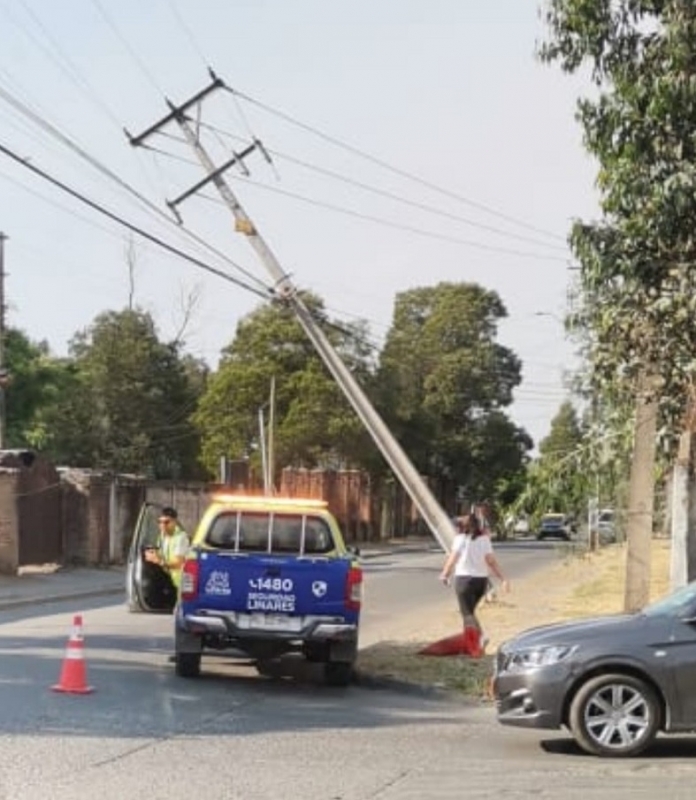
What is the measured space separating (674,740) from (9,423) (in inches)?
1837

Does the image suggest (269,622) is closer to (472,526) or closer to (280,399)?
(472,526)

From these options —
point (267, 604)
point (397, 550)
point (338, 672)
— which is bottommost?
point (338, 672)

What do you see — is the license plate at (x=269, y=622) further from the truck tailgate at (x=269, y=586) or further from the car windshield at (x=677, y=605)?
the car windshield at (x=677, y=605)

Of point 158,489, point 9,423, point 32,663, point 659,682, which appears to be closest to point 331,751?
point 659,682

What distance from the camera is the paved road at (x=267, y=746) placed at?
9.22 m

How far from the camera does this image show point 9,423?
55.6m

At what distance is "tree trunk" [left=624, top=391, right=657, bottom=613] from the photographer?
52.9ft

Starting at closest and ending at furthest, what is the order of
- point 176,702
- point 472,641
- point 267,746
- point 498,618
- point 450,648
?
point 267,746
point 176,702
point 472,641
point 450,648
point 498,618

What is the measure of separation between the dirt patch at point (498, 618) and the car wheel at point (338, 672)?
1.09 feet

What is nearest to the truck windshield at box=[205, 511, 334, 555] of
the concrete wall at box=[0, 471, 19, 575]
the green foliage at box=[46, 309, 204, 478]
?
the concrete wall at box=[0, 471, 19, 575]

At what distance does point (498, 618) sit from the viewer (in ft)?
74.6

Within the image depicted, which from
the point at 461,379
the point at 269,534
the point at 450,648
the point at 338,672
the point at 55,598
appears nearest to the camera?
the point at 338,672

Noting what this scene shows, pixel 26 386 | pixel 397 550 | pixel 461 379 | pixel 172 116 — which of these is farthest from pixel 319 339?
pixel 461 379

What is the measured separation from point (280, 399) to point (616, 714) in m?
50.5
